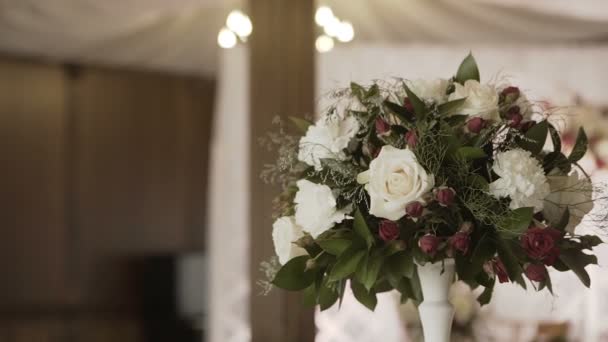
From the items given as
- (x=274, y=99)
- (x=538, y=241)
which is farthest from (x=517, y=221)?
(x=274, y=99)

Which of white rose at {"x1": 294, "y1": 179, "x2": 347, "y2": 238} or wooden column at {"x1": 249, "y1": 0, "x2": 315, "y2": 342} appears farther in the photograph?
wooden column at {"x1": 249, "y1": 0, "x2": 315, "y2": 342}

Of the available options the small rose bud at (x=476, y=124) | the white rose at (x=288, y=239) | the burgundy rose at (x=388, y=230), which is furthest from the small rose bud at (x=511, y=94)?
the white rose at (x=288, y=239)

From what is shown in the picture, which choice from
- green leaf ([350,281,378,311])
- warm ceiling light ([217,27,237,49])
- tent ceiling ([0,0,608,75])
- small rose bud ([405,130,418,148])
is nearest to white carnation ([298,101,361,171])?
small rose bud ([405,130,418,148])

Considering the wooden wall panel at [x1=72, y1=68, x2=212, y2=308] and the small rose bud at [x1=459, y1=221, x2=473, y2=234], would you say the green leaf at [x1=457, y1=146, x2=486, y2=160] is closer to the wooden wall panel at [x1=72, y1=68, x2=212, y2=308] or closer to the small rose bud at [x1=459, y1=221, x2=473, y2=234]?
the small rose bud at [x1=459, y1=221, x2=473, y2=234]

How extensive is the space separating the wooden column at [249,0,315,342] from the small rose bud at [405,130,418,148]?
Result: 2.88 ft

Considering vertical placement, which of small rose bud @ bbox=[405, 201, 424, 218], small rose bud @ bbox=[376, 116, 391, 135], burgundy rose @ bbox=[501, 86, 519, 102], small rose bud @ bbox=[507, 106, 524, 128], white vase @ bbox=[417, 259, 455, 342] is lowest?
white vase @ bbox=[417, 259, 455, 342]

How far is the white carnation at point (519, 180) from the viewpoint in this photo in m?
1.13

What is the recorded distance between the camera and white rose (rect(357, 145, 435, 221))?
1.13m

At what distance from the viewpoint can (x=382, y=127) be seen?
1.23 meters

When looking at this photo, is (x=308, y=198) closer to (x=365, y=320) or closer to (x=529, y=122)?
(x=529, y=122)

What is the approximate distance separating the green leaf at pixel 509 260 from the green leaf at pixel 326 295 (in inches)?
11.3

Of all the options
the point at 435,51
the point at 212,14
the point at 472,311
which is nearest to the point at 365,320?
the point at 472,311

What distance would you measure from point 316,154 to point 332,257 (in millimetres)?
181

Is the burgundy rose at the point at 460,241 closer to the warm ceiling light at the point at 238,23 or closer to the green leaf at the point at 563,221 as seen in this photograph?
the green leaf at the point at 563,221
